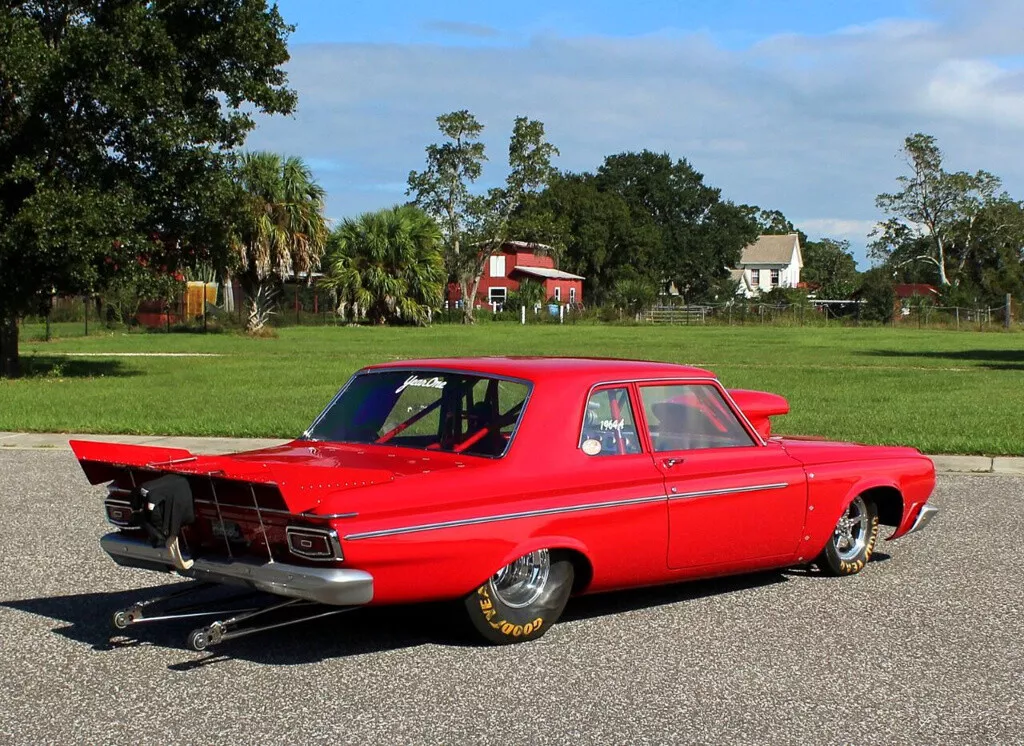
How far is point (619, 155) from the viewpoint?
120 meters

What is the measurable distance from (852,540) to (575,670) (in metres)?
2.78

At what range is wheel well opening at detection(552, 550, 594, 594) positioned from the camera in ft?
21.3

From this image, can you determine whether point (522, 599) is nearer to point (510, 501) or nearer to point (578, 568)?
point (578, 568)

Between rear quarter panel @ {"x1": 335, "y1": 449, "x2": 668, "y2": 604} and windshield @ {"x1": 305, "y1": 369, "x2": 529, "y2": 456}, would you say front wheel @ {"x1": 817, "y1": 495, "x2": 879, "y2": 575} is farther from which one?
windshield @ {"x1": 305, "y1": 369, "x2": 529, "y2": 456}

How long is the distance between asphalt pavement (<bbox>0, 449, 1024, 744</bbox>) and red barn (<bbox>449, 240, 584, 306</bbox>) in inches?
3375

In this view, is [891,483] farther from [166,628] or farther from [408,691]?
[166,628]

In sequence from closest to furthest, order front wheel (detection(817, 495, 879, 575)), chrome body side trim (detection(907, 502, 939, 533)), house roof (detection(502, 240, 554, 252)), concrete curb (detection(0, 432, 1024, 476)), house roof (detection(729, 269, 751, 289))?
1. front wheel (detection(817, 495, 879, 575))
2. chrome body side trim (detection(907, 502, 939, 533))
3. concrete curb (detection(0, 432, 1024, 476))
4. house roof (detection(502, 240, 554, 252))
5. house roof (detection(729, 269, 751, 289))

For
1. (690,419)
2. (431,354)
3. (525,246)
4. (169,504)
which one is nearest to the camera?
(169,504)

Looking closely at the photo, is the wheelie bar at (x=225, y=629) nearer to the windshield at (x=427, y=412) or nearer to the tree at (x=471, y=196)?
the windshield at (x=427, y=412)

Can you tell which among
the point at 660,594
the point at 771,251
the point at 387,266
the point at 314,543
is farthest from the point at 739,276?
the point at 314,543

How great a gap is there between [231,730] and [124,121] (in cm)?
2226

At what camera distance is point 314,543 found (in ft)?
18.8

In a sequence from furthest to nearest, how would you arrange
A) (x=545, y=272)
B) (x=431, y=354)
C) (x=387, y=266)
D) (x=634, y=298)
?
1. (x=545, y=272)
2. (x=634, y=298)
3. (x=387, y=266)
4. (x=431, y=354)

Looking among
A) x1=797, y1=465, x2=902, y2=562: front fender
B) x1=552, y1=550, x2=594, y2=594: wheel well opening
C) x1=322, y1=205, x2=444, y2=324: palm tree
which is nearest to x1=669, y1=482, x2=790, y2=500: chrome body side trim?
x1=797, y1=465, x2=902, y2=562: front fender
